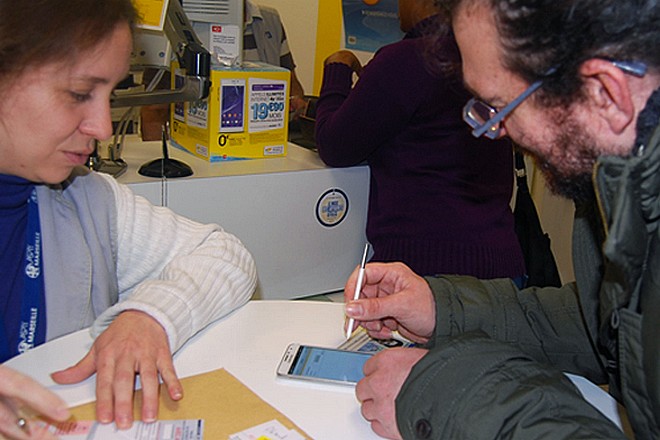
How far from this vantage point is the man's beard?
0.83 m

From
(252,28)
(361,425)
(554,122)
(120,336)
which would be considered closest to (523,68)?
(554,122)

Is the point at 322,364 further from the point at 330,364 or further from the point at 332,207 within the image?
the point at 332,207

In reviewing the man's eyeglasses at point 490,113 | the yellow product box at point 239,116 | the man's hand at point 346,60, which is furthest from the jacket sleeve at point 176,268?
the man's hand at point 346,60

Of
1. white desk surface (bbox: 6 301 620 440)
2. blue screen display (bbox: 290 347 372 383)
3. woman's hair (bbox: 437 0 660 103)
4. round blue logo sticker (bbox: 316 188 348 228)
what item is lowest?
round blue logo sticker (bbox: 316 188 348 228)

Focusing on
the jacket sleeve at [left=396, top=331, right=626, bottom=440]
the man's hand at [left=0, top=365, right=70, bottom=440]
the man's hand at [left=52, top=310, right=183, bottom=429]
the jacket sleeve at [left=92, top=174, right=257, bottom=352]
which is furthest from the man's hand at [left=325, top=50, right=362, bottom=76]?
the man's hand at [left=0, top=365, right=70, bottom=440]

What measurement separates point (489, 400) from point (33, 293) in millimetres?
724

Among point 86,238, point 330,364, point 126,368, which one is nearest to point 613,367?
point 330,364

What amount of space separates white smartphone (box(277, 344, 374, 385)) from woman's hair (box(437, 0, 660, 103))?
1.47ft

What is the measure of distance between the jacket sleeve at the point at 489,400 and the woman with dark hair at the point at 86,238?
0.31 meters

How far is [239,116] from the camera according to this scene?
6.66ft

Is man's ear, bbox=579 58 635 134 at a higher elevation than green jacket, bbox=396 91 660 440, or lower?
higher

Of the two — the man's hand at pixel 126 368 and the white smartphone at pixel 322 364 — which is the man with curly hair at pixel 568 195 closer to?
the white smartphone at pixel 322 364

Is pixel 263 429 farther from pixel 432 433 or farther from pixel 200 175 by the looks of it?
pixel 200 175

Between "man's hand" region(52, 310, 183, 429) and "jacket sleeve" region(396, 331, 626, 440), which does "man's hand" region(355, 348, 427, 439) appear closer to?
"jacket sleeve" region(396, 331, 626, 440)
